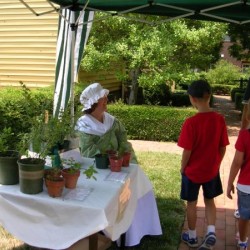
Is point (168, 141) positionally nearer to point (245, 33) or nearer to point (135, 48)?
point (135, 48)

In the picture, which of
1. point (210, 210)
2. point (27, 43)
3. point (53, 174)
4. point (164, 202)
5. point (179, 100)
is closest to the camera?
point (53, 174)

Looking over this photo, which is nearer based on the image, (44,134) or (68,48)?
(44,134)

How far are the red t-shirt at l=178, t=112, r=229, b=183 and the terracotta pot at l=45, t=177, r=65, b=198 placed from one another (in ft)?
4.37

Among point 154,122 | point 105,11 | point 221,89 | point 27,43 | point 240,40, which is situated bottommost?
point 221,89

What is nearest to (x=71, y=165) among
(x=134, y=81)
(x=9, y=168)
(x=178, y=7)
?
(x=9, y=168)

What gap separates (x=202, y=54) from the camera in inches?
470

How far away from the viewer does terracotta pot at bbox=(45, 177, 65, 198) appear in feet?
8.11

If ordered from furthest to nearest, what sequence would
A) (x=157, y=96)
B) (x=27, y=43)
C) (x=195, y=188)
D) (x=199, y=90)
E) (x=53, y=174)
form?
(x=157, y=96) < (x=27, y=43) < (x=195, y=188) < (x=199, y=90) < (x=53, y=174)

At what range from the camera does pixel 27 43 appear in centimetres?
1089

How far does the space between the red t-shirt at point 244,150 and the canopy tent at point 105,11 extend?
1.62 meters

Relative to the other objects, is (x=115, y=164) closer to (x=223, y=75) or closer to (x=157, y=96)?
(x=157, y=96)

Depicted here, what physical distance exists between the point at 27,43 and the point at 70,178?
8.96m

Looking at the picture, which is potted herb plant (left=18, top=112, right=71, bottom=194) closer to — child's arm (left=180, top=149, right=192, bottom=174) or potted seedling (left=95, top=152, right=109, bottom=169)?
potted seedling (left=95, top=152, right=109, bottom=169)

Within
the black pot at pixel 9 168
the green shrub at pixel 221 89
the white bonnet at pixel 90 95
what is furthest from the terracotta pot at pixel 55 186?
the green shrub at pixel 221 89
